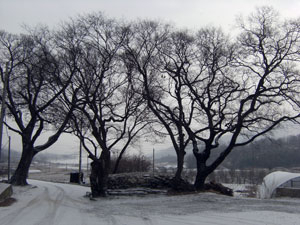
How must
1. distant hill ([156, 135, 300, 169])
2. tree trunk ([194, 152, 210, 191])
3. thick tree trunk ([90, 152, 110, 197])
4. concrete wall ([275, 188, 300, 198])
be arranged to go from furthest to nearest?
distant hill ([156, 135, 300, 169]) < concrete wall ([275, 188, 300, 198]) < tree trunk ([194, 152, 210, 191]) < thick tree trunk ([90, 152, 110, 197])

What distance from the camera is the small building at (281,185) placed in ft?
83.0

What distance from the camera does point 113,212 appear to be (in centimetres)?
1269

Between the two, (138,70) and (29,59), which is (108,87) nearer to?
(138,70)

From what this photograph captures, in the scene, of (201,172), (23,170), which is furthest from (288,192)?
(23,170)

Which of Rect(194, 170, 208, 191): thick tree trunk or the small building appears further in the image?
the small building

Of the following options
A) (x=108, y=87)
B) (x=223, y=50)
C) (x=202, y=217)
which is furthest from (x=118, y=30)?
(x=202, y=217)

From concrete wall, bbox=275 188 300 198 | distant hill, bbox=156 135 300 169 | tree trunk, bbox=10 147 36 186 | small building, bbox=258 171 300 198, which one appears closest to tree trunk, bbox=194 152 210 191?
concrete wall, bbox=275 188 300 198

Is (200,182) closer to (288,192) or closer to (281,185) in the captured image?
(288,192)

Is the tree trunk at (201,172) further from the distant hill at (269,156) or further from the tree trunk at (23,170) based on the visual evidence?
the distant hill at (269,156)

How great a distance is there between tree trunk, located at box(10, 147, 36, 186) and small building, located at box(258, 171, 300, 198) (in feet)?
62.6

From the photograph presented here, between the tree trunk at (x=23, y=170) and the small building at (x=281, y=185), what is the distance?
1909cm

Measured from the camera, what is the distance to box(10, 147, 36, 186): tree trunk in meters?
24.0

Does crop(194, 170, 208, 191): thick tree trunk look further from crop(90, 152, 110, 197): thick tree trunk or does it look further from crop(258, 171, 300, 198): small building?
crop(258, 171, 300, 198): small building

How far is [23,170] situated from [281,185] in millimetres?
20694
